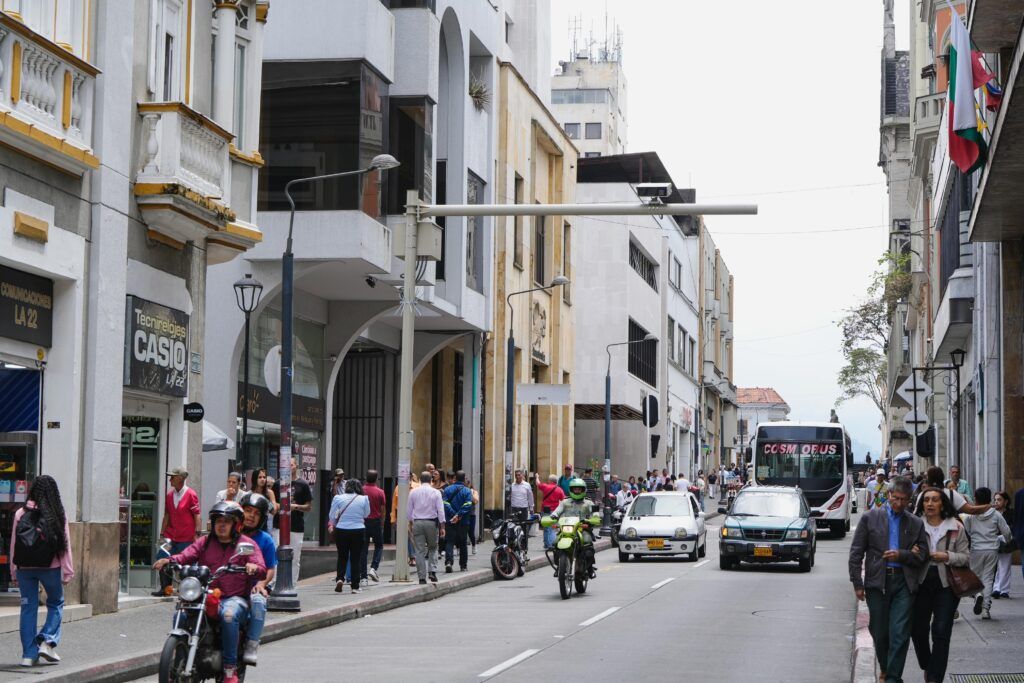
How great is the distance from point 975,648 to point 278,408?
18.2 m

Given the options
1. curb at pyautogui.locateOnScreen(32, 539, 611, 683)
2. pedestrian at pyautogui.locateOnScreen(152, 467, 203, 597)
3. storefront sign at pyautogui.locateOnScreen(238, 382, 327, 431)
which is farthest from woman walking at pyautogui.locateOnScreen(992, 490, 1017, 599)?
storefront sign at pyautogui.locateOnScreen(238, 382, 327, 431)

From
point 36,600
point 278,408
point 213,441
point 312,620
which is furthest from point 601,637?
point 278,408

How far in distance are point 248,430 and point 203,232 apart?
31.0 ft

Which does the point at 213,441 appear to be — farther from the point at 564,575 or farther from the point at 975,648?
the point at 975,648

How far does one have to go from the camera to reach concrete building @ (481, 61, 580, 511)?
4209 cm

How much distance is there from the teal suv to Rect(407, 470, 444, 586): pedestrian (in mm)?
6953

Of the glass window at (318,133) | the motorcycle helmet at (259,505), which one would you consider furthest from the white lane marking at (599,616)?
the glass window at (318,133)

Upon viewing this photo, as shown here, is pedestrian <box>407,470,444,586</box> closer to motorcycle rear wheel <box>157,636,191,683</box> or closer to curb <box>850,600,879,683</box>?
curb <box>850,600,879,683</box>

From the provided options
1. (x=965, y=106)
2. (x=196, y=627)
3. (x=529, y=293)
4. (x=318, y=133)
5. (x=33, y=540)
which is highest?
(x=318, y=133)

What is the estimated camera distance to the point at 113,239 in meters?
18.9

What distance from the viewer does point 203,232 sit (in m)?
20.9

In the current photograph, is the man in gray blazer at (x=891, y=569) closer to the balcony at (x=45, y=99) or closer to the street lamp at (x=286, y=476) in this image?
the street lamp at (x=286, y=476)

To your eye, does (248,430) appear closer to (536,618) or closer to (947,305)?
(536,618)

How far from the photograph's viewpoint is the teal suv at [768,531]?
29266 millimetres
